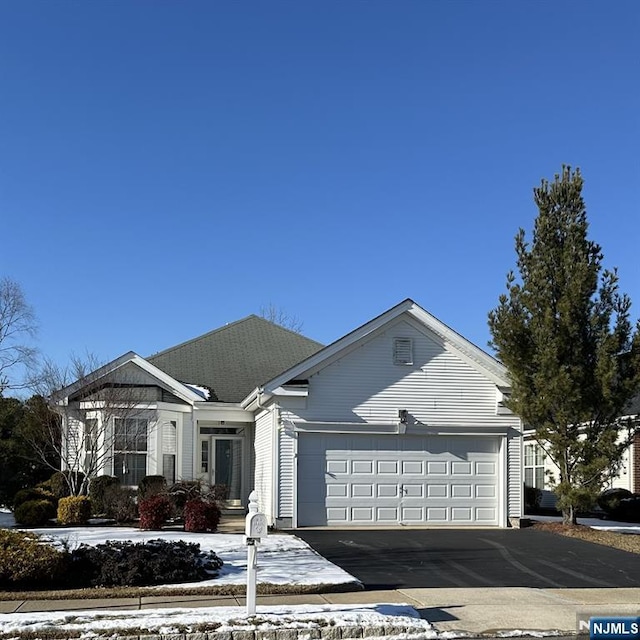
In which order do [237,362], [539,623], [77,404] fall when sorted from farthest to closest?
[237,362] < [77,404] < [539,623]

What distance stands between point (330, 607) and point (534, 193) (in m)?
14.3

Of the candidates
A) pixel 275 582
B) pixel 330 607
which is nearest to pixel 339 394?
pixel 275 582

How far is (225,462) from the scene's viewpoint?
26.8 metres

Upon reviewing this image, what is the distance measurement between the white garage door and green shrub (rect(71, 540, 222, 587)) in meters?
7.74

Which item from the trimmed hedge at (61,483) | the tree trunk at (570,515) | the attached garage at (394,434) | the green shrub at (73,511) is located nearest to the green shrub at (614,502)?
the tree trunk at (570,515)

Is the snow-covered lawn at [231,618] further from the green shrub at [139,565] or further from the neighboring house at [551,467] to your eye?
the neighboring house at [551,467]

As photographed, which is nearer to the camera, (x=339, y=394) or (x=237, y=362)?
(x=339, y=394)

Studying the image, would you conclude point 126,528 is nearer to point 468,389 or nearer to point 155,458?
point 155,458

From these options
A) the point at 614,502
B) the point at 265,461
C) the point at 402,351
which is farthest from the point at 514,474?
the point at 265,461

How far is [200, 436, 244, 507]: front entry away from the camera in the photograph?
2647cm

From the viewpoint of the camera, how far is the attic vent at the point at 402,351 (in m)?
22.0

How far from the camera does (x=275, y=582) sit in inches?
489

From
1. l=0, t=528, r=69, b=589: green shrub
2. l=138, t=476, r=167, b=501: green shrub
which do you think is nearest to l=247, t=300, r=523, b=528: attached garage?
l=138, t=476, r=167, b=501: green shrub

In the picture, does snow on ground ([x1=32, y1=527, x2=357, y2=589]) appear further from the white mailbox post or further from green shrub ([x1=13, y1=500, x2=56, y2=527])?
the white mailbox post
